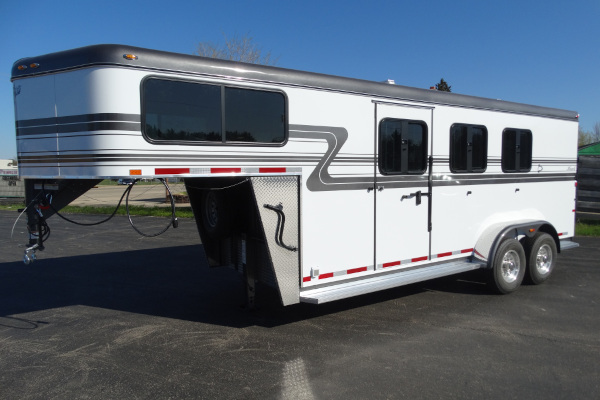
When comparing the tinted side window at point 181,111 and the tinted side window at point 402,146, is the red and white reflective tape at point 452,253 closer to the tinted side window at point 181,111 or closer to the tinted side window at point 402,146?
the tinted side window at point 402,146

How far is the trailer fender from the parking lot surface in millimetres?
634

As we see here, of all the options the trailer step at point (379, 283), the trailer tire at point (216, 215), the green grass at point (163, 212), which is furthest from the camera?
the green grass at point (163, 212)

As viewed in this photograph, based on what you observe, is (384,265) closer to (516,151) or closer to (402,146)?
(402,146)

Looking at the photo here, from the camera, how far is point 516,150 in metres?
7.29

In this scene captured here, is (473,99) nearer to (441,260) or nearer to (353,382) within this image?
(441,260)

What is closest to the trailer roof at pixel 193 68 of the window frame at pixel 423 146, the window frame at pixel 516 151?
the window frame at pixel 423 146

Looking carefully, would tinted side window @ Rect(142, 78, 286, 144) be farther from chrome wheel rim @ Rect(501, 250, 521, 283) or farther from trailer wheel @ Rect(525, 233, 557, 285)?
trailer wheel @ Rect(525, 233, 557, 285)

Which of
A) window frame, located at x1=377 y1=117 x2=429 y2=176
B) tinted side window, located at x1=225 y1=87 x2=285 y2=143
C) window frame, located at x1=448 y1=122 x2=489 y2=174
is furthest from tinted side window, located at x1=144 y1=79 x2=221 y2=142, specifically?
window frame, located at x1=448 y1=122 x2=489 y2=174

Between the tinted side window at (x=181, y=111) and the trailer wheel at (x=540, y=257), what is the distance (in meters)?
5.24

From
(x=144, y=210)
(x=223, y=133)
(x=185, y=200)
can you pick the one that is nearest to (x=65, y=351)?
(x=223, y=133)

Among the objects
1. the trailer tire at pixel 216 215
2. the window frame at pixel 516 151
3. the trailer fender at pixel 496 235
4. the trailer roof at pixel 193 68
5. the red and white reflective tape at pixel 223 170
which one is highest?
the trailer roof at pixel 193 68

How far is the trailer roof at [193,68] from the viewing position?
418cm

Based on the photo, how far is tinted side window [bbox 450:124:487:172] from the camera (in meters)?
6.50

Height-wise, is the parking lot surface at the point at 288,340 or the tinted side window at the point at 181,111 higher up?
the tinted side window at the point at 181,111
